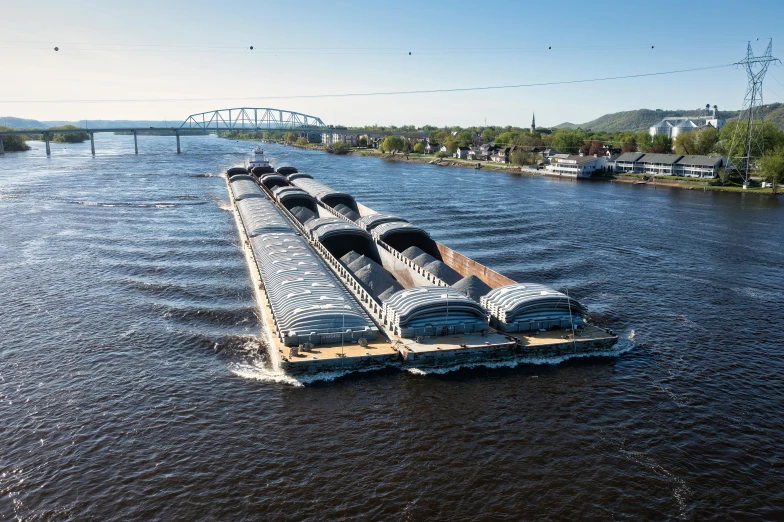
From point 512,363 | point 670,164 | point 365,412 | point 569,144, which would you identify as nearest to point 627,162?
point 670,164

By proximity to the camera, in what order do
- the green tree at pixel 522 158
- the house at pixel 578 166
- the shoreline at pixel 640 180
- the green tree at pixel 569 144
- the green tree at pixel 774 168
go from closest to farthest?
the green tree at pixel 774 168, the shoreline at pixel 640 180, the house at pixel 578 166, the green tree at pixel 522 158, the green tree at pixel 569 144

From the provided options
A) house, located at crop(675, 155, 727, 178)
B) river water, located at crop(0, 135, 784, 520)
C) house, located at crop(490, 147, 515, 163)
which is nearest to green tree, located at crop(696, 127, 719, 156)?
house, located at crop(675, 155, 727, 178)

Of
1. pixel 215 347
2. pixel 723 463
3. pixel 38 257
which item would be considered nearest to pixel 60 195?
pixel 38 257

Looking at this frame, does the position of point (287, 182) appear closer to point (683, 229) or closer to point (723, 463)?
point (683, 229)

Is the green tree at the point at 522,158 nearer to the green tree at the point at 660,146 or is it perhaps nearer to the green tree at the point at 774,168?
the green tree at the point at 660,146

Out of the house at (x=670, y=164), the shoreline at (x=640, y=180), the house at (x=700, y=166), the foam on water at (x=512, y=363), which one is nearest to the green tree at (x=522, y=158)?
the shoreline at (x=640, y=180)

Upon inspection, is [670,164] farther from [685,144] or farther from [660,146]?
[660,146]
